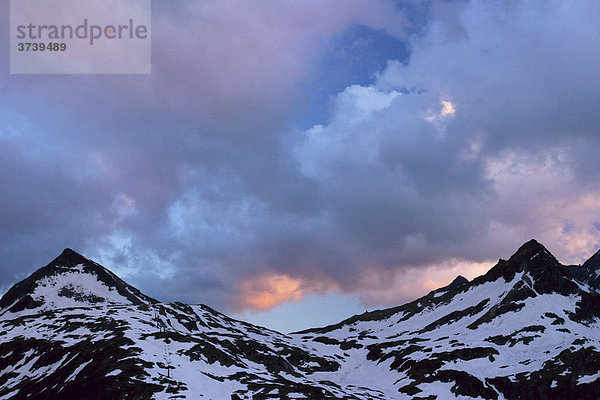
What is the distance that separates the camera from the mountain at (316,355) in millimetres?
99750

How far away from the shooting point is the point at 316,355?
17438 centimetres

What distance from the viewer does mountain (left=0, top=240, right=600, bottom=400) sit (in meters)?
99.8

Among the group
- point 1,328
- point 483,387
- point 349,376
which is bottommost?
point 483,387

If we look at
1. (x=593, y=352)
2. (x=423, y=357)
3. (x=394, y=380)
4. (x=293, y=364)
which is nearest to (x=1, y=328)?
(x=293, y=364)

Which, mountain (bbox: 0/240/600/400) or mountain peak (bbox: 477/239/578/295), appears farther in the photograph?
mountain peak (bbox: 477/239/578/295)

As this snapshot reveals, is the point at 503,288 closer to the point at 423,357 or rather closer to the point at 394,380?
the point at 423,357

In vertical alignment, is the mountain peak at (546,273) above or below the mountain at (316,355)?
above

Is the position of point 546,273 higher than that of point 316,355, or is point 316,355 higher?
point 546,273

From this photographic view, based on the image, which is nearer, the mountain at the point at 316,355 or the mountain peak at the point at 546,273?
the mountain at the point at 316,355

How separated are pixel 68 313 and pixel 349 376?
90.0 metres

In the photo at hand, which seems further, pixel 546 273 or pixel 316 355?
pixel 546 273

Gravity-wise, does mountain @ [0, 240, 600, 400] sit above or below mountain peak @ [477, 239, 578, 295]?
below

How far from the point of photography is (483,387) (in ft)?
399

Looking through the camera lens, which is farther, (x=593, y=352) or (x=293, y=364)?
(x=293, y=364)
